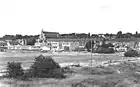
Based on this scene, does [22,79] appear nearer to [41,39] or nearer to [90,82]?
[90,82]

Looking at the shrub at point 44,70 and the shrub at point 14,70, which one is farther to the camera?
the shrub at point 44,70

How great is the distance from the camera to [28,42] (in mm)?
150875

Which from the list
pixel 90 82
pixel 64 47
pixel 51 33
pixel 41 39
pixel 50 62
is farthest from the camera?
pixel 51 33

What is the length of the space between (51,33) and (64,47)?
36.0 m

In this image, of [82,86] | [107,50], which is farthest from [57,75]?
[107,50]

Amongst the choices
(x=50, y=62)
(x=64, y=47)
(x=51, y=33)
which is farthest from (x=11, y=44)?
(x=50, y=62)

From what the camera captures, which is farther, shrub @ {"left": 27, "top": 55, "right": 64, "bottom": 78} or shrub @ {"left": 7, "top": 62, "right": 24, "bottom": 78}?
shrub @ {"left": 27, "top": 55, "right": 64, "bottom": 78}

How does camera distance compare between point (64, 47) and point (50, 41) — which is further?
point (50, 41)

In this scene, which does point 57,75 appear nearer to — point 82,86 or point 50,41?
point 82,86

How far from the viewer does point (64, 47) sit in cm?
12556

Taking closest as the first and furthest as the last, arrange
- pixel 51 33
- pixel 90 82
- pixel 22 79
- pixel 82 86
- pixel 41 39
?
1. pixel 82 86
2. pixel 90 82
3. pixel 22 79
4. pixel 41 39
5. pixel 51 33

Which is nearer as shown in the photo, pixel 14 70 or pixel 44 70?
pixel 14 70

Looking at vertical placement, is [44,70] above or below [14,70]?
below

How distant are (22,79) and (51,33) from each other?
437 ft
